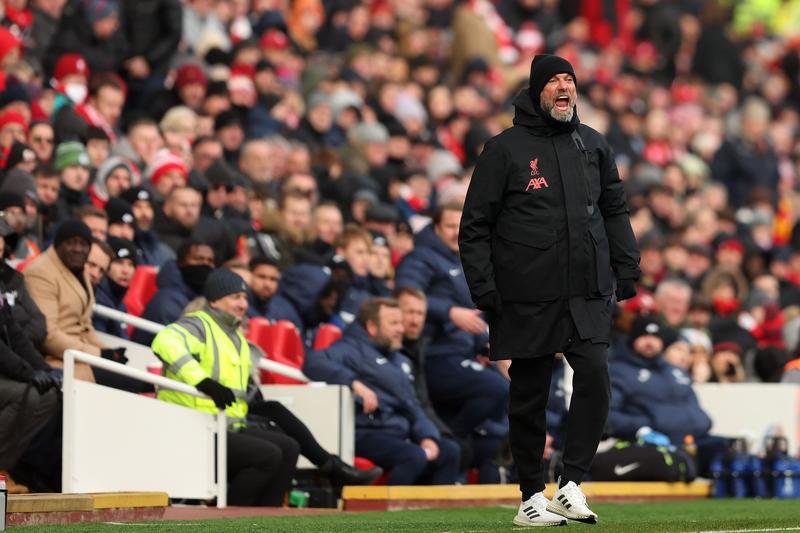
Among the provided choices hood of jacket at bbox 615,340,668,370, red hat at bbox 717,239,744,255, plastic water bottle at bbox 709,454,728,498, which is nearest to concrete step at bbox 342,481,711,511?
plastic water bottle at bbox 709,454,728,498

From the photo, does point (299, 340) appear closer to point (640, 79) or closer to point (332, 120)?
point (332, 120)

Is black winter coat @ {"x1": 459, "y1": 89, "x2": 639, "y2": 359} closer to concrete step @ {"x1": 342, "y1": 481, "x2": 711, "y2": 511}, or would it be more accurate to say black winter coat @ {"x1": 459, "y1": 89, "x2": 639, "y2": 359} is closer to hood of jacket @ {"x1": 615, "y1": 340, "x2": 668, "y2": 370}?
concrete step @ {"x1": 342, "y1": 481, "x2": 711, "y2": 511}

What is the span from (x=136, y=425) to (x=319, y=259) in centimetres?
438

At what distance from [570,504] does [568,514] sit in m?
0.06

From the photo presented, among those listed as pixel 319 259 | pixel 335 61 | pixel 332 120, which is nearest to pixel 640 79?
pixel 335 61

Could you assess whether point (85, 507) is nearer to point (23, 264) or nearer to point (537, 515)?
point (23, 264)

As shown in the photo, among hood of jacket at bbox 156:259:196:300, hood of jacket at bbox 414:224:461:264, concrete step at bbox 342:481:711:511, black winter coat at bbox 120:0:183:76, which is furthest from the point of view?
black winter coat at bbox 120:0:183:76

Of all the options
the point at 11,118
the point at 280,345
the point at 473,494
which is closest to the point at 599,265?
the point at 473,494

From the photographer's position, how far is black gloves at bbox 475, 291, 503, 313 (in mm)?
9953

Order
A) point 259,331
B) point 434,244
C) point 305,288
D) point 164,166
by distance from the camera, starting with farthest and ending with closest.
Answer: point 164,166 < point 434,244 < point 305,288 < point 259,331

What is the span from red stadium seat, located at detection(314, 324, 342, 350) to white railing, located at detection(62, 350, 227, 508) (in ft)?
8.22

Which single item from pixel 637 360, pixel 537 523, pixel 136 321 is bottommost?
pixel 537 523

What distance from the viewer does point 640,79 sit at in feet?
103

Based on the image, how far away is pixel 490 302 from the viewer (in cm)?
996
